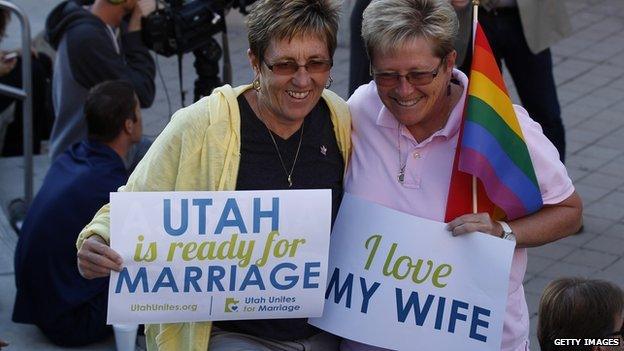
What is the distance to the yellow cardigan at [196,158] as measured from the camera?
351cm

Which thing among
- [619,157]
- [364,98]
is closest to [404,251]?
[364,98]

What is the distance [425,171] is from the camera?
3613 millimetres

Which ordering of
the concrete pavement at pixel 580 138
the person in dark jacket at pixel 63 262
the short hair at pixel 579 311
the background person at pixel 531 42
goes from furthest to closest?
the background person at pixel 531 42 < the concrete pavement at pixel 580 138 < the person in dark jacket at pixel 63 262 < the short hair at pixel 579 311

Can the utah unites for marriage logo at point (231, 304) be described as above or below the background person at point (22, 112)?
above

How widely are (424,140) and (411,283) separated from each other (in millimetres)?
398

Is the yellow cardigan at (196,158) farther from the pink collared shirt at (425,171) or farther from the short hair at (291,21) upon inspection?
the pink collared shirt at (425,171)

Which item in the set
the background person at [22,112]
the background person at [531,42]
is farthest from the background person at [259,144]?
the background person at [22,112]

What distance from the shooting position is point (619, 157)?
7594 millimetres

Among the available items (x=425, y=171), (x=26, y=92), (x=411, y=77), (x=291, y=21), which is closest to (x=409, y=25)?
(x=411, y=77)

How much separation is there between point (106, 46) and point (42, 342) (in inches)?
66.7

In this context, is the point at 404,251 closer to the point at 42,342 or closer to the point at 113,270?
the point at 113,270

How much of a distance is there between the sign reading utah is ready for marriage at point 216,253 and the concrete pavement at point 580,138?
2128mm

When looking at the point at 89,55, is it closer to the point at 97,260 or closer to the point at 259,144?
the point at 259,144

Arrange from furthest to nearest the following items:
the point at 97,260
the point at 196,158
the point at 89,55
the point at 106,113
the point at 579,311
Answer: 1. the point at 89,55
2. the point at 106,113
3. the point at 579,311
4. the point at 196,158
5. the point at 97,260
